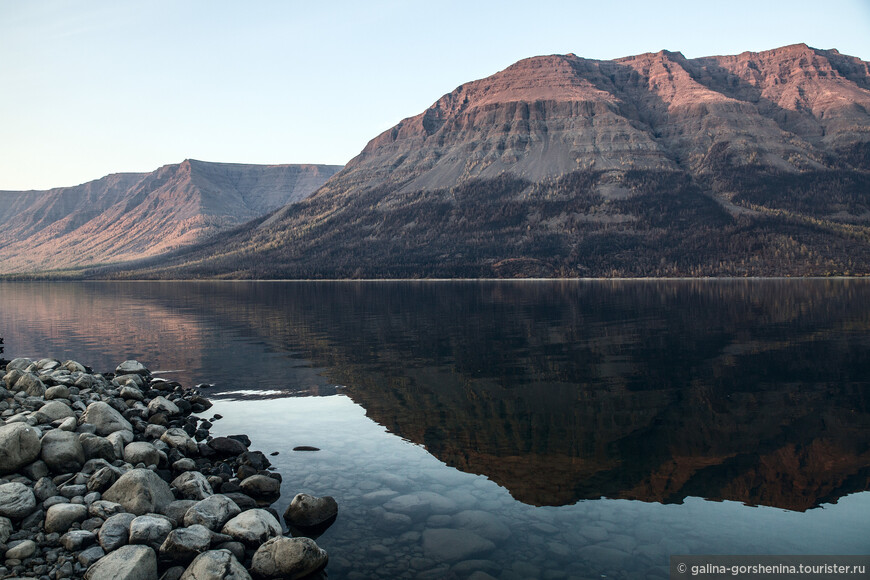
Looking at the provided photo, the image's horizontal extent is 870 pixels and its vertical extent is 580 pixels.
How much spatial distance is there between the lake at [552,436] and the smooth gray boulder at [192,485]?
3.00 meters

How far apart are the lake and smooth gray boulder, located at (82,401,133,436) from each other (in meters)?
6.00

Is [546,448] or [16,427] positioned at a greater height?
[16,427]

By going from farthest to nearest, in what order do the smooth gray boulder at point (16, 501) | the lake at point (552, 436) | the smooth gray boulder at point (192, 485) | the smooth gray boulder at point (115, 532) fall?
the smooth gray boulder at point (192, 485) < the lake at point (552, 436) < the smooth gray boulder at point (16, 501) < the smooth gray boulder at point (115, 532)

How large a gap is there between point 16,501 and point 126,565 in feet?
16.8

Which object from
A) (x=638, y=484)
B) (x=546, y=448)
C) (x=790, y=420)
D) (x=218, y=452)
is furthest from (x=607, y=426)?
(x=218, y=452)

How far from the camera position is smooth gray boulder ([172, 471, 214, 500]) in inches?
782

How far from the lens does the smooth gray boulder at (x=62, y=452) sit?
20.0m

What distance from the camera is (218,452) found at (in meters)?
25.5

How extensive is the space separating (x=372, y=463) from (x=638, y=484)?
10822 mm

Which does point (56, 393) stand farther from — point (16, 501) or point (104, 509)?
point (104, 509)

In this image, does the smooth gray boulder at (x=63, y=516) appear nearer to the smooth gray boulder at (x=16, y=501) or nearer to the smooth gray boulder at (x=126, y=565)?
the smooth gray boulder at (x=16, y=501)

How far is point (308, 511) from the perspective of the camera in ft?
63.4

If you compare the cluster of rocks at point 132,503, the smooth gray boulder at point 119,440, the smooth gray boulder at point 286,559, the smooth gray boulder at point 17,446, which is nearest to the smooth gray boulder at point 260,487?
the cluster of rocks at point 132,503

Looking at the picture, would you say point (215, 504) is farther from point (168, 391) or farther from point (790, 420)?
point (790, 420)
